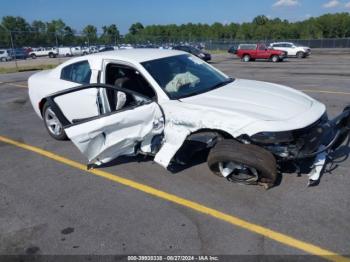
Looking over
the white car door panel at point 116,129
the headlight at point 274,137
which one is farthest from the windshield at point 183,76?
the headlight at point 274,137

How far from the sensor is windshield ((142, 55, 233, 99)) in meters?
4.70

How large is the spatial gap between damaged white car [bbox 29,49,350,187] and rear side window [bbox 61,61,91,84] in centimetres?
6

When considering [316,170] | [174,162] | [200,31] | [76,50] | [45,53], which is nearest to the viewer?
[316,170]

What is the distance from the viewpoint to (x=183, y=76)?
16.3 ft

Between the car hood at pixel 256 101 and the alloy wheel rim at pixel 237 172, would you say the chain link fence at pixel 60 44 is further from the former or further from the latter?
the alloy wheel rim at pixel 237 172

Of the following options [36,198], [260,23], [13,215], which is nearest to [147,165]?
[36,198]

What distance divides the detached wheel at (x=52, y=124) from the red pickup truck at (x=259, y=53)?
25.4 meters

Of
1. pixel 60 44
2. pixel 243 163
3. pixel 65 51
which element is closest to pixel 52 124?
pixel 243 163

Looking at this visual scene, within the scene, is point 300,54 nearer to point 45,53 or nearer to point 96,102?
point 96,102

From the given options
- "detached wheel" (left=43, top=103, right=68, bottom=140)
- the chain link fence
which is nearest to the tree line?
the chain link fence

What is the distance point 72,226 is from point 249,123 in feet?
7.04

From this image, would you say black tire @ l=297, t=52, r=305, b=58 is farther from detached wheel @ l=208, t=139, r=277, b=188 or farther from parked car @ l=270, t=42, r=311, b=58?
detached wheel @ l=208, t=139, r=277, b=188

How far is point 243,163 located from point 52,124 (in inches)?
153

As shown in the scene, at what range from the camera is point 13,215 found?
3.80 meters
